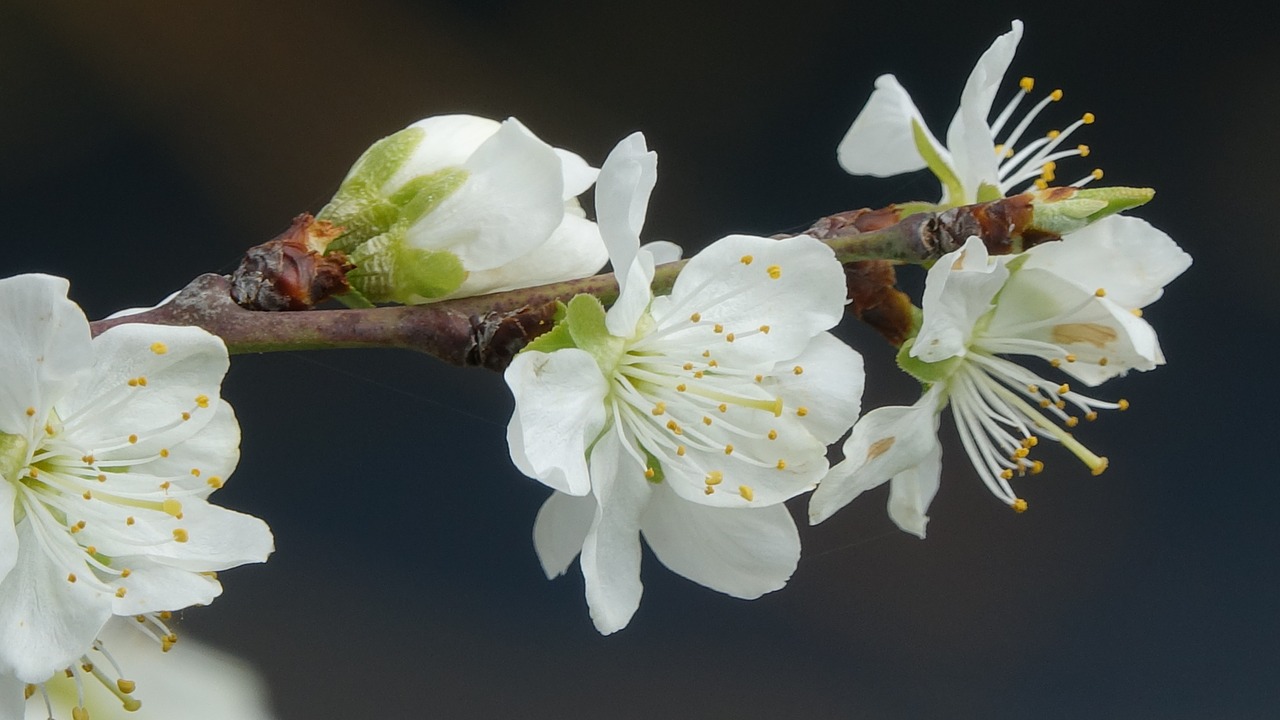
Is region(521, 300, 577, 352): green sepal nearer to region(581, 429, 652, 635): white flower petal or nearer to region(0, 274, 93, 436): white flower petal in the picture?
region(581, 429, 652, 635): white flower petal

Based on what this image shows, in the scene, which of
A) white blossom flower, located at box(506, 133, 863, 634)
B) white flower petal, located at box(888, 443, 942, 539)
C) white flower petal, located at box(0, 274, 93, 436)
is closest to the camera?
white flower petal, located at box(0, 274, 93, 436)

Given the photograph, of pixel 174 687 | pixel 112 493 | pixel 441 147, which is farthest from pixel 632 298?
pixel 174 687

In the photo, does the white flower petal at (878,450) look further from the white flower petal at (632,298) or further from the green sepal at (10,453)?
the green sepal at (10,453)

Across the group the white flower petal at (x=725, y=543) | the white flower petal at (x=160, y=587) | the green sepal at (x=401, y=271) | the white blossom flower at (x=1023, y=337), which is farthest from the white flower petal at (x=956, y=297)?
the white flower petal at (x=160, y=587)

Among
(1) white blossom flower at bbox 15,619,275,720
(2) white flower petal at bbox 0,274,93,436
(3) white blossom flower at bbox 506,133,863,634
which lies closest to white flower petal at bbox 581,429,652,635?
(3) white blossom flower at bbox 506,133,863,634

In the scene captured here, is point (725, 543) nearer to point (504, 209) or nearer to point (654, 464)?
point (654, 464)

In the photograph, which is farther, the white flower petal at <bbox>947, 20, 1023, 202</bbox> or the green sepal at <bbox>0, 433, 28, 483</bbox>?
the white flower petal at <bbox>947, 20, 1023, 202</bbox>
